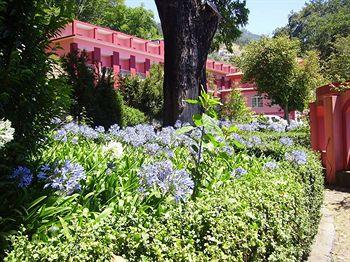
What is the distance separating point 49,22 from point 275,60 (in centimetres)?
2570

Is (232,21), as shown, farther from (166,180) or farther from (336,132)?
(166,180)

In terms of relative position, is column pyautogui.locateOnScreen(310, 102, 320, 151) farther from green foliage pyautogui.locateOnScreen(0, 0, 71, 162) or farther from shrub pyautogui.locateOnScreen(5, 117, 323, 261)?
green foliage pyautogui.locateOnScreen(0, 0, 71, 162)

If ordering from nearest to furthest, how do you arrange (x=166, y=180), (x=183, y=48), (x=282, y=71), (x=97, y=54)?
(x=166, y=180) < (x=183, y=48) < (x=282, y=71) < (x=97, y=54)

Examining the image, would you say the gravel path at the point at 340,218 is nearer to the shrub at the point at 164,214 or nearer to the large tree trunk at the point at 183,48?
the shrub at the point at 164,214

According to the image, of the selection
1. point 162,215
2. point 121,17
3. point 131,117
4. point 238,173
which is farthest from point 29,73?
point 121,17

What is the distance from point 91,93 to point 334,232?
321 inches

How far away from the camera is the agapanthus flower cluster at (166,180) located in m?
3.04

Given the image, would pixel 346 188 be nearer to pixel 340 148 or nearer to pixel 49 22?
pixel 340 148

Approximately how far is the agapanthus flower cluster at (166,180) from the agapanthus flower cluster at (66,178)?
495 millimetres

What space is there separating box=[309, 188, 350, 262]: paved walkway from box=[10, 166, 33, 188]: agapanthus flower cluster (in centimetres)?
335

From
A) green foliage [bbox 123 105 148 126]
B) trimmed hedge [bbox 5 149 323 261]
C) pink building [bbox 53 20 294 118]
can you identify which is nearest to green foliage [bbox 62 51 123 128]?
green foliage [bbox 123 105 148 126]

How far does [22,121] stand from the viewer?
3006 mm

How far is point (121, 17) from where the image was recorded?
5300 centimetres

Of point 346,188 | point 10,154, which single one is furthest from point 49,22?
point 346,188
